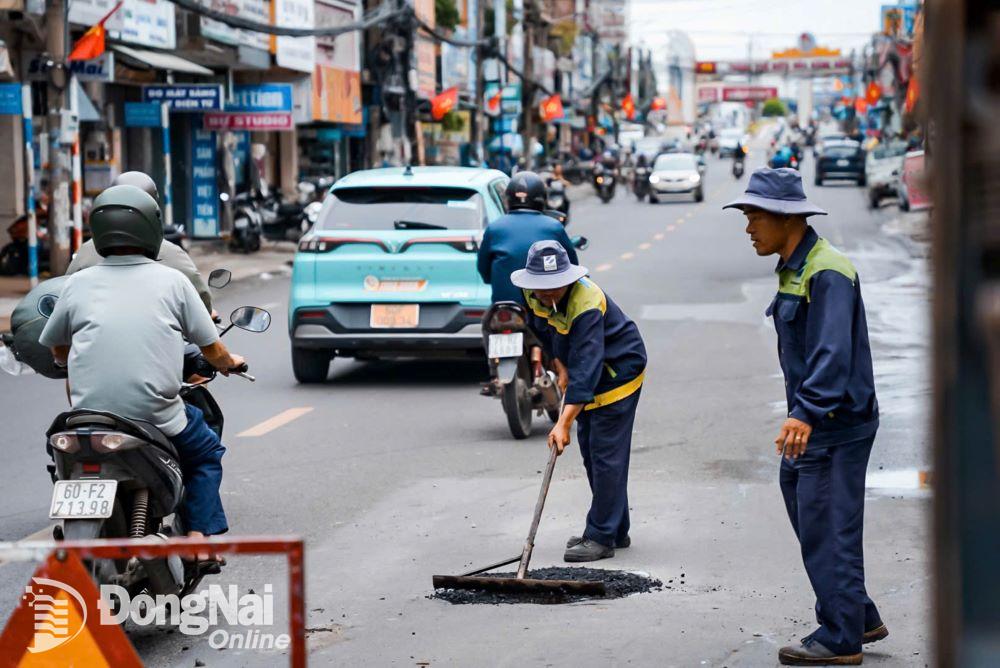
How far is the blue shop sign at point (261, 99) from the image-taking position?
30.1m

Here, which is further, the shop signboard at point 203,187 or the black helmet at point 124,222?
the shop signboard at point 203,187

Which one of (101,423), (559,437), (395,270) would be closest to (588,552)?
(559,437)

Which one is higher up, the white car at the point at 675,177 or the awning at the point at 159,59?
the awning at the point at 159,59

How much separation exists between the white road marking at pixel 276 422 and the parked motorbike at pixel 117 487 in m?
5.13

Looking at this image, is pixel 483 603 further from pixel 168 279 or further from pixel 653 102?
pixel 653 102

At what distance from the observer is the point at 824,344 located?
217 inches

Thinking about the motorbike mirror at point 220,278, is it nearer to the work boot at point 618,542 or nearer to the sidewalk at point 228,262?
the work boot at point 618,542

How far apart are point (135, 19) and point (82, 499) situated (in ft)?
69.8

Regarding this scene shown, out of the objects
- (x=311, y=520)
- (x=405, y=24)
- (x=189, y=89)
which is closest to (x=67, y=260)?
(x=189, y=89)

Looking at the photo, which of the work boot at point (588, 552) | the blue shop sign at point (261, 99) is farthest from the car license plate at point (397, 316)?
the blue shop sign at point (261, 99)

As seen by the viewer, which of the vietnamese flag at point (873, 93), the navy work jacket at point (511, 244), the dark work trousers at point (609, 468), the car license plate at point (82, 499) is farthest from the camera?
the vietnamese flag at point (873, 93)

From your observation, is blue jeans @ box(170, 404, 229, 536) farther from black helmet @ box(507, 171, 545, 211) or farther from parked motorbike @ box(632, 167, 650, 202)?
parked motorbike @ box(632, 167, 650, 202)

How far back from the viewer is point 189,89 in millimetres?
27281

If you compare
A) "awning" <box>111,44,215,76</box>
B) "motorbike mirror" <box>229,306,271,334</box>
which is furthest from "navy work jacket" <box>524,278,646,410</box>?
"awning" <box>111,44,215,76</box>
